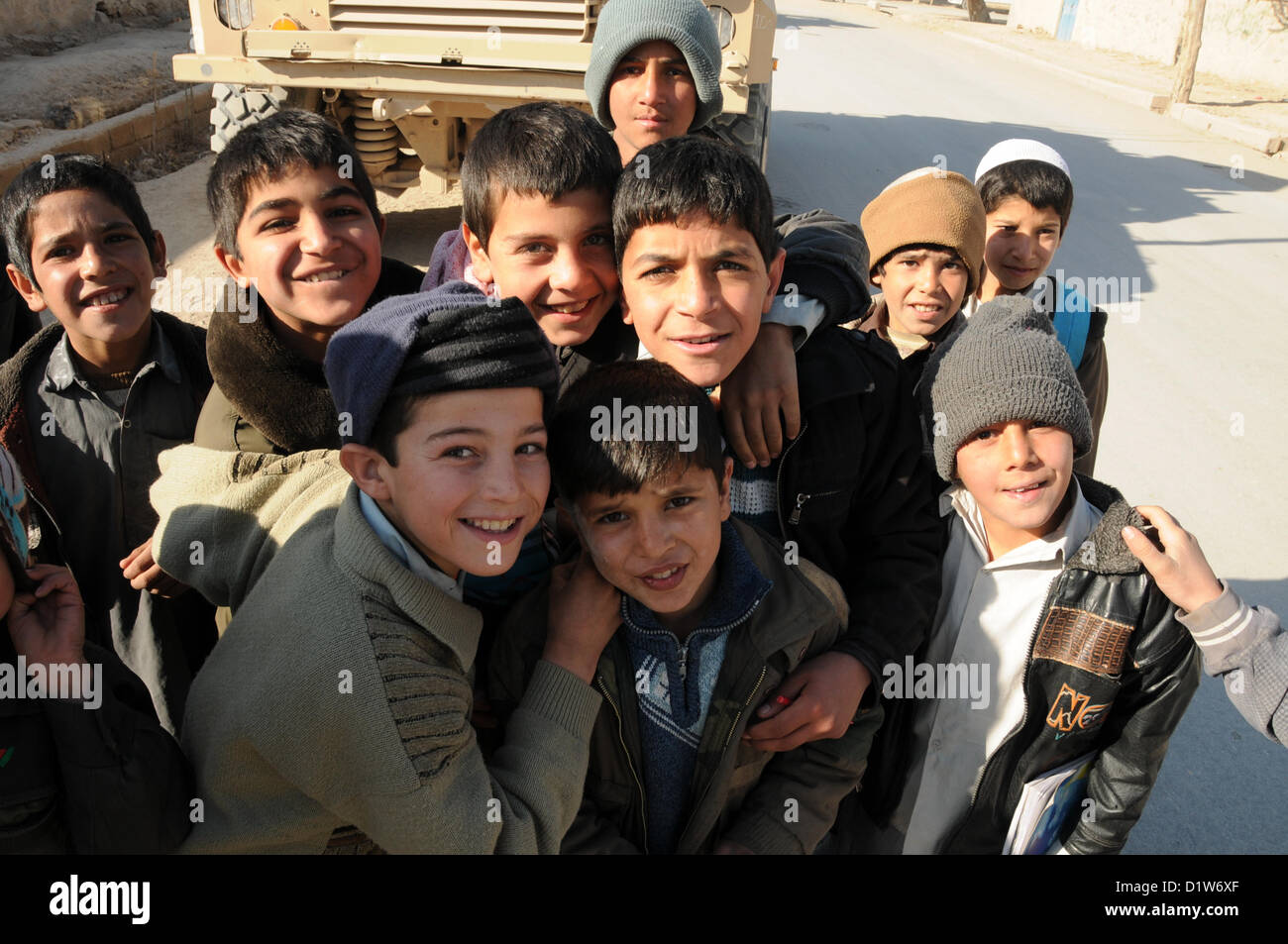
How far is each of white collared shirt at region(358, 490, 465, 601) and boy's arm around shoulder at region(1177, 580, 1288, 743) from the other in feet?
4.20

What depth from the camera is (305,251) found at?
1.86 meters

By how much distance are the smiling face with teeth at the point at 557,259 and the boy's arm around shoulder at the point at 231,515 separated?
480 mm

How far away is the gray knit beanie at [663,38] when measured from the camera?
2.48m

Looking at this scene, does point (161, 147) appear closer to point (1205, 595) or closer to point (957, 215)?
point (957, 215)

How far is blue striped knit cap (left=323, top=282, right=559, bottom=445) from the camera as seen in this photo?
1.34m

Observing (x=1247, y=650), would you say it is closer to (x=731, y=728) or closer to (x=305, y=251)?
(x=731, y=728)

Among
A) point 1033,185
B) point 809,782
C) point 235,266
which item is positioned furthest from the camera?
point 1033,185

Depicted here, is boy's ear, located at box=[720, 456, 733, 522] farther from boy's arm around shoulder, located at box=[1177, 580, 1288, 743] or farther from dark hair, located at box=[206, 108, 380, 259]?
dark hair, located at box=[206, 108, 380, 259]

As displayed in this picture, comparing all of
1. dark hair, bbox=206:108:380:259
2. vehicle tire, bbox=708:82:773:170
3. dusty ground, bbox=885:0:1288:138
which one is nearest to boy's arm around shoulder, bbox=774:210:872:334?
dark hair, bbox=206:108:380:259

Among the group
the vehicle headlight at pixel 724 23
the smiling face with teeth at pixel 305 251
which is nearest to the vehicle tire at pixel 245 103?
the vehicle headlight at pixel 724 23

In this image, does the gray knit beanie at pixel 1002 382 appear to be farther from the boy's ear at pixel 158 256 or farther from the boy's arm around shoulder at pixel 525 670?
the boy's ear at pixel 158 256

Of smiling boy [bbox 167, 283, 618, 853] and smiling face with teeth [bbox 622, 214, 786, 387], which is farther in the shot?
smiling face with teeth [bbox 622, 214, 786, 387]

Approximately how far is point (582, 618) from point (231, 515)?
639 millimetres

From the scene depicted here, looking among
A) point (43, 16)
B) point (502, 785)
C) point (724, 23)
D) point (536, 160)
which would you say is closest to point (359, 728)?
point (502, 785)
